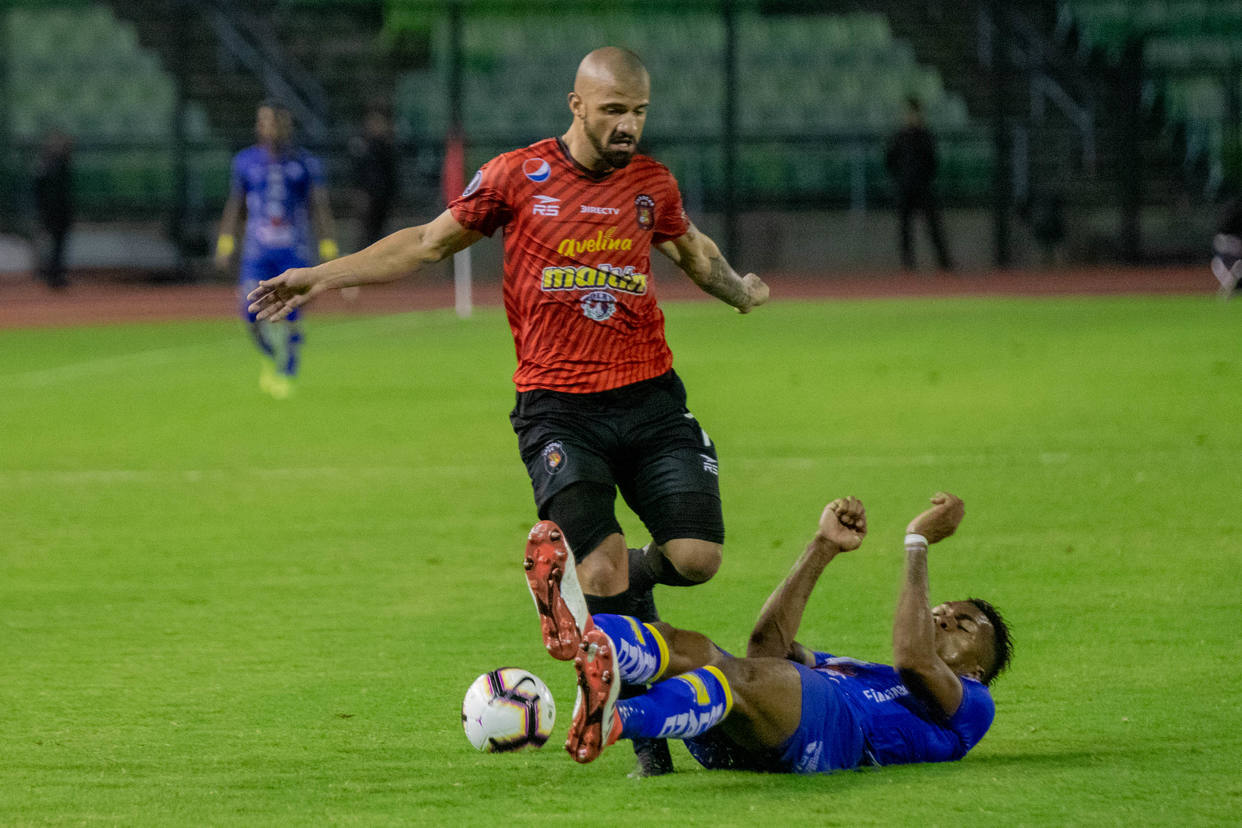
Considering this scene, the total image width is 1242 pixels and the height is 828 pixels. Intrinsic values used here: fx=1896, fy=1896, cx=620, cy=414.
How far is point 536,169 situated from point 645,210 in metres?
0.38

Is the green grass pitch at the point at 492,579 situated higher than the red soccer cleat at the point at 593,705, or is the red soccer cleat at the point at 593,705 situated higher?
the red soccer cleat at the point at 593,705

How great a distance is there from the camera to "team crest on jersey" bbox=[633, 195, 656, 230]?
610cm

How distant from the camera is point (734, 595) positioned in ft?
27.0

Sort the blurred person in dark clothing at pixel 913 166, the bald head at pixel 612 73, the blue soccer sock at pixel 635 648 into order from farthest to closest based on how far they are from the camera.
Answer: the blurred person in dark clothing at pixel 913 166, the bald head at pixel 612 73, the blue soccer sock at pixel 635 648

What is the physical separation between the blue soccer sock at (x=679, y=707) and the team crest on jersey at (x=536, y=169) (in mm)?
1737

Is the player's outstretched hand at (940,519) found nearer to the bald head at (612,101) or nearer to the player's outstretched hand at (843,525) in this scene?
the player's outstretched hand at (843,525)

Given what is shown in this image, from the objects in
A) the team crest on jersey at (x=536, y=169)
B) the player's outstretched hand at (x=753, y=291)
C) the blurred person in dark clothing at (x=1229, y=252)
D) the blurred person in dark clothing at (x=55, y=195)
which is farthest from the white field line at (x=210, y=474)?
the blurred person in dark clothing at (x=55, y=195)

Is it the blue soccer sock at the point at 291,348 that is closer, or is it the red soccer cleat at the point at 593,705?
the red soccer cleat at the point at 593,705

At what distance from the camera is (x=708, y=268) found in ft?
21.2

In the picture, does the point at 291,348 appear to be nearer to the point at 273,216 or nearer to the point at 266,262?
the point at 266,262

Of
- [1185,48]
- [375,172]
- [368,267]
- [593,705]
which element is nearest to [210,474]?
[368,267]

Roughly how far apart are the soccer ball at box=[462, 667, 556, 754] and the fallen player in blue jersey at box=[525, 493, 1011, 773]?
0.10 metres

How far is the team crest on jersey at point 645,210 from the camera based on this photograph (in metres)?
6.10

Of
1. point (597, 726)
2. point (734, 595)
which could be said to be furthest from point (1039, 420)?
point (597, 726)
